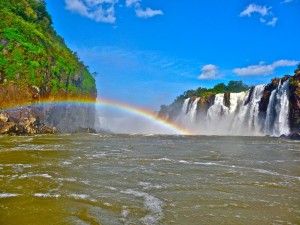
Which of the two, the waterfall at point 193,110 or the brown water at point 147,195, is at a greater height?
the waterfall at point 193,110

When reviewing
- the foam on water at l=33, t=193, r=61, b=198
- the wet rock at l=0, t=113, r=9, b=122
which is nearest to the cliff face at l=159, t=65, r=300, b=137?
the foam on water at l=33, t=193, r=61, b=198

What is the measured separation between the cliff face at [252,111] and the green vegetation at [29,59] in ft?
96.7

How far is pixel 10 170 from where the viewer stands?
1222 centimetres

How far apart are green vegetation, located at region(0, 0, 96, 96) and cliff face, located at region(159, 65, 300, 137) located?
29.5 meters

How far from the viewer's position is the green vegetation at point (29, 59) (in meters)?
52.1

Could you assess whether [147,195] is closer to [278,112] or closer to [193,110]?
[278,112]

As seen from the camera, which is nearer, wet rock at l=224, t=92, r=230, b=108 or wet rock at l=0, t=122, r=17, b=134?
wet rock at l=0, t=122, r=17, b=134

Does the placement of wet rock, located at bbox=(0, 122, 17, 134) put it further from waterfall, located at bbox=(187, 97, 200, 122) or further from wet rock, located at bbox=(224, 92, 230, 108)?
waterfall, located at bbox=(187, 97, 200, 122)

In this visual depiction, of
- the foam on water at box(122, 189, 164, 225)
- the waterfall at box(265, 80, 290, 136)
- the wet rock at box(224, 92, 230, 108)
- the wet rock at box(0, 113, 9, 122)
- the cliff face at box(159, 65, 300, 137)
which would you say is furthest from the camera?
the wet rock at box(224, 92, 230, 108)

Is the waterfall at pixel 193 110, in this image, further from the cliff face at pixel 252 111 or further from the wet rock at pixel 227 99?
the wet rock at pixel 227 99

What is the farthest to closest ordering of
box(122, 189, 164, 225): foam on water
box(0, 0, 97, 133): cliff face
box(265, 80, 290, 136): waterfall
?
1. box(0, 0, 97, 133): cliff face
2. box(265, 80, 290, 136): waterfall
3. box(122, 189, 164, 225): foam on water

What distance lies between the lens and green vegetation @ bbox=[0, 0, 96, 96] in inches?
2050

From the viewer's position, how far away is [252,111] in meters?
52.6

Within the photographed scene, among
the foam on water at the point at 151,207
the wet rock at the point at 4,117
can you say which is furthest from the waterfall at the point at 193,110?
the foam on water at the point at 151,207
